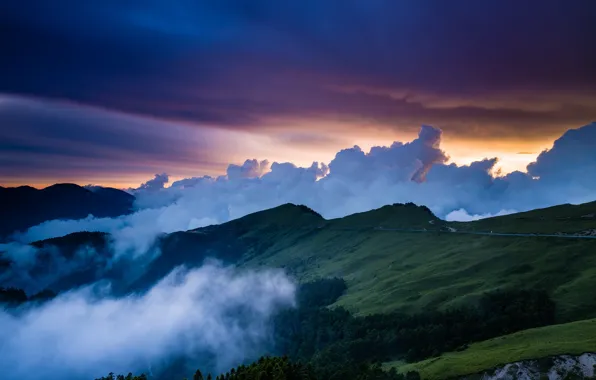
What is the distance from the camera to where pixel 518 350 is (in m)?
156

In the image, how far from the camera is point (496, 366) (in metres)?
149

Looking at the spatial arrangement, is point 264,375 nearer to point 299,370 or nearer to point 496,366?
point 299,370

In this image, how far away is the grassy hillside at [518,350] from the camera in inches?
5771

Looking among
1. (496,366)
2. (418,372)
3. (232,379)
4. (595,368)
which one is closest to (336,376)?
(418,372)

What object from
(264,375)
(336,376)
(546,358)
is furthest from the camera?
(336,376)

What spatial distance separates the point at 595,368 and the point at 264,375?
98.0 meters

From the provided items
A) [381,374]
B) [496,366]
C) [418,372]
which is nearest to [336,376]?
[381,374]

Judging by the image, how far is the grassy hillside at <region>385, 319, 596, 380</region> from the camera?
5771 inches

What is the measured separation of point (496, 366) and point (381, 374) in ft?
138

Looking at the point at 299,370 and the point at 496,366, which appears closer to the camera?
the point at 496,366

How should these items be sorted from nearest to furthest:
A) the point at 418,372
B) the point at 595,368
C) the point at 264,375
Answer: the point at 595,368
the point at 264,375
the point at 418,372

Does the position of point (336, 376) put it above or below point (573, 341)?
below

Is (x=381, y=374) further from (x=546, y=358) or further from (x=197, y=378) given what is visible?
(x=197, y=378)

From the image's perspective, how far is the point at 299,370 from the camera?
163m
